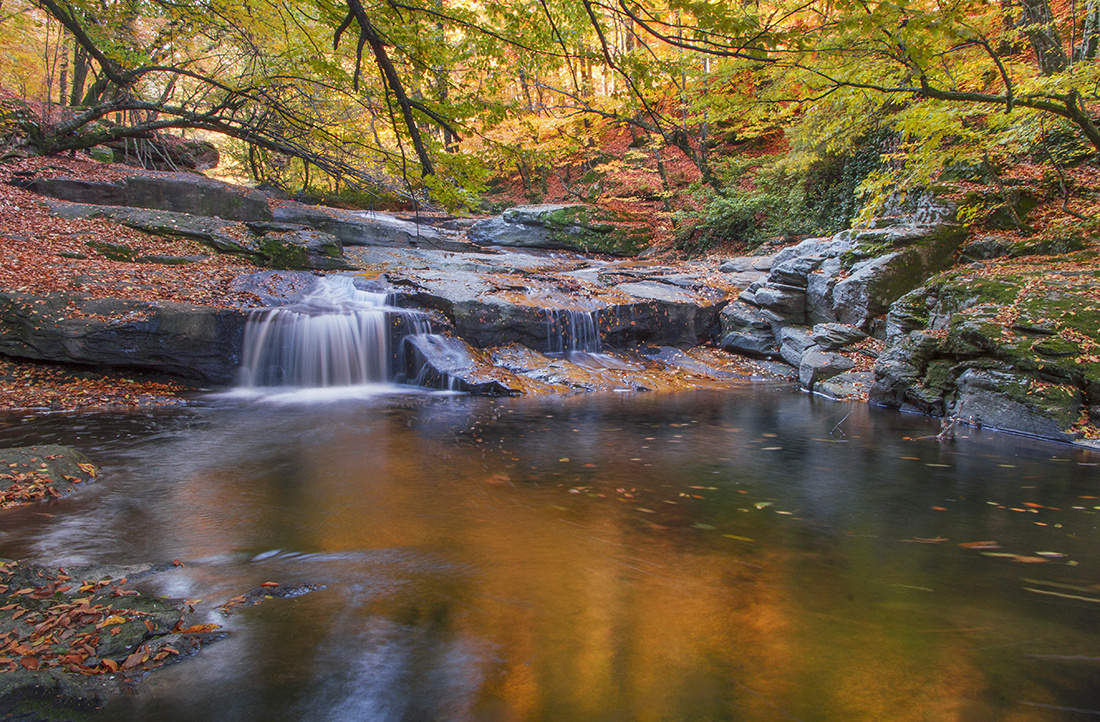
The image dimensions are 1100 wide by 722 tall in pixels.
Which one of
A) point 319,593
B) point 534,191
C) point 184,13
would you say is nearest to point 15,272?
point 184,13

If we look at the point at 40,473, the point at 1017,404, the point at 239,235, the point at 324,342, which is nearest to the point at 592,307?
the point at 324,342

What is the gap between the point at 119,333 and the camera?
8.67 meters

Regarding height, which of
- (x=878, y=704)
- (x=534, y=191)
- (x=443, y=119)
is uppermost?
(x=534, y=191)

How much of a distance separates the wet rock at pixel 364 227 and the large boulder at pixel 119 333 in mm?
7889

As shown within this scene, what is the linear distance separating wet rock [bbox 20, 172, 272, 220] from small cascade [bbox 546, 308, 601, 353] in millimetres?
8987

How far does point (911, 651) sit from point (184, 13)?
9240mm

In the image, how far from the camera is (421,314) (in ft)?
37.9

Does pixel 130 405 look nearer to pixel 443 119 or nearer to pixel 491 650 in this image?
pixel 443 119

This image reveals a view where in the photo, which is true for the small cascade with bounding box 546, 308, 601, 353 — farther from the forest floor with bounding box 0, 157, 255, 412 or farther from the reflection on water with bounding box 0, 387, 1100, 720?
the forest floor with bounding box 0, 157, 255, 412

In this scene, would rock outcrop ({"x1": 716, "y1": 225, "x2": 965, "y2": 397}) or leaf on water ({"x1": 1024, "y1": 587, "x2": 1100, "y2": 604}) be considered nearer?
leaf on water ({"x1": 1024, "y1": 587, "x2": 1100, "y2": 604})

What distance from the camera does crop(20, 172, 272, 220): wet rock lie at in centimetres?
1355

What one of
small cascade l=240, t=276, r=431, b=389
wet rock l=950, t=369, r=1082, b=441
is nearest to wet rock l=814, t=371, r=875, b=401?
wet rock l=950, t=369, r=1082, b=441

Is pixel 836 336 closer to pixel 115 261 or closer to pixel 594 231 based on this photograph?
pixel 594 231

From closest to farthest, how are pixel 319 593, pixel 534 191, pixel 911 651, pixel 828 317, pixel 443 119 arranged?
pixel 911 651
pixel 319 593
pixel 443 119
pixel 828 317
pixel 534 191
